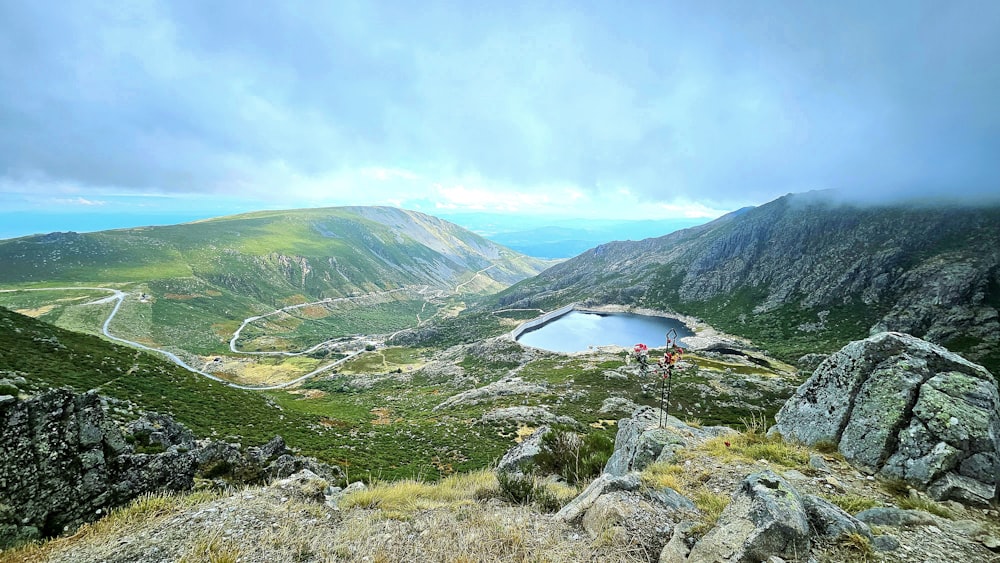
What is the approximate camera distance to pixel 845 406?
11523 millimetres

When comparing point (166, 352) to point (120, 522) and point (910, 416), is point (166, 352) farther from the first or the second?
point (910, 416)

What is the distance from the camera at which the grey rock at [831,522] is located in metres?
5.83

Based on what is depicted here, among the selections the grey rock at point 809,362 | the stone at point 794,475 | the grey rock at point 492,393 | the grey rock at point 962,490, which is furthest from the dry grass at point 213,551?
the grey rock at point 809,362

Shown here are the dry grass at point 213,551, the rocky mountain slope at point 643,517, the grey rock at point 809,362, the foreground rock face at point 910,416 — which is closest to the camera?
the dry grass at point 213,551

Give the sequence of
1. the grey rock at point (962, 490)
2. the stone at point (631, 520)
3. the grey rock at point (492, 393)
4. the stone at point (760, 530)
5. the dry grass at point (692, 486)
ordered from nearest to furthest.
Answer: the stone at point (760, 530)
the stone at point (631, 520)
the dry grass at point (692, 486)
the grey rock at point (962, 490)
the grey rock at point (492, 393)

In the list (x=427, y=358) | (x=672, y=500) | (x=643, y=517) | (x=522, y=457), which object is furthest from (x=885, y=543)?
(x=427, y=358)

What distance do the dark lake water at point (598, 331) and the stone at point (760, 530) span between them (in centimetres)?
9714

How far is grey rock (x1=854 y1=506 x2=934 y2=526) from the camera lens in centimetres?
631

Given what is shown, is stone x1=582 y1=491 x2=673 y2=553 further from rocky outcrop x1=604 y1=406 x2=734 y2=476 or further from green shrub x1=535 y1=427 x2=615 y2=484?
green shrub x1=535 y1=427 x2=615 y2=484

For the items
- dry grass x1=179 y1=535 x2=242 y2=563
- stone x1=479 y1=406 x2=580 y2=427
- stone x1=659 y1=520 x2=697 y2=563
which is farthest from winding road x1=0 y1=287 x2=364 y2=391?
stone x1=659 y1=520 x2=697 y2=563

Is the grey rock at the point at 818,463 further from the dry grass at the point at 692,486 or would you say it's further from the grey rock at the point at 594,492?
the grey rock at the point at 594,492

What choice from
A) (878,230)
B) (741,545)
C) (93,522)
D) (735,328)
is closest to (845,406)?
(741,545)

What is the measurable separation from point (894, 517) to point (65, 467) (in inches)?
642

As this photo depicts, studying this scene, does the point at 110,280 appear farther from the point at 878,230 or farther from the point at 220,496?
the point at 878,230
